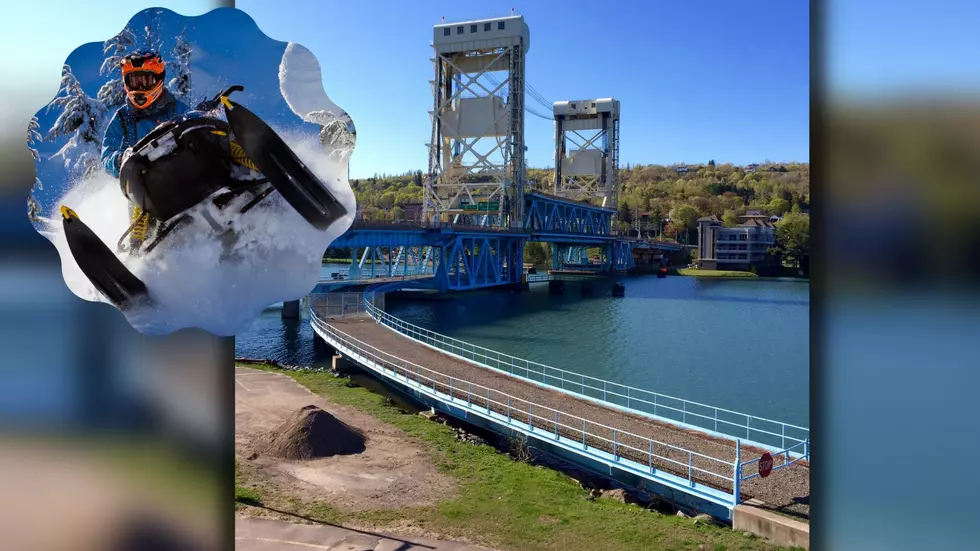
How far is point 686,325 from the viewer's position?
41.9 m

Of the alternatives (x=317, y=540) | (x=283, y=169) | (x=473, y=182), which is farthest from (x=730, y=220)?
(x=283, y=169)

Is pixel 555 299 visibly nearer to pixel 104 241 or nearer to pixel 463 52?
pixel 463 52

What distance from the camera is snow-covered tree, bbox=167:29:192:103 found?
20.4 ft

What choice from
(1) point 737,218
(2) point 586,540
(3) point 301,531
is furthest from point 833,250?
(1) point 737,218

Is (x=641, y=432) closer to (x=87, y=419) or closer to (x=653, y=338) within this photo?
(x=87, y=419)

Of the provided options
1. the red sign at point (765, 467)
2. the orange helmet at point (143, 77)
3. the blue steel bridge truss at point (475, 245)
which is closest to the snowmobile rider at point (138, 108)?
the orange helmet at point (143, 77)

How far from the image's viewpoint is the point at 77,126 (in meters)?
6.09

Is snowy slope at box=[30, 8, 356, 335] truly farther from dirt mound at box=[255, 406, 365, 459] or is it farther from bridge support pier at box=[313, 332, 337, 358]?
bridge support pier at box=[313, 332, 337, 358]

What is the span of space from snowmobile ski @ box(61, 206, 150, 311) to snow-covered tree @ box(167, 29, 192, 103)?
5.27ft

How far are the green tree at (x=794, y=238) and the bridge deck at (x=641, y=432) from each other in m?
45.2

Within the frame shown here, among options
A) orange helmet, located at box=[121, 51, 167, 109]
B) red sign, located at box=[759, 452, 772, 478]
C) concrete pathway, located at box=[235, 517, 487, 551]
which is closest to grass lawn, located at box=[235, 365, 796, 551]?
concrete pathway, located at box=[235, 517, 487, 551]

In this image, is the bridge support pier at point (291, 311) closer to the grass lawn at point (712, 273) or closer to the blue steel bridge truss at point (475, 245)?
the blue steel bridge truss at point (475, 245)

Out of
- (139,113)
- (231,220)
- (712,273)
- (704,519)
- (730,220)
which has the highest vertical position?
(730,220)

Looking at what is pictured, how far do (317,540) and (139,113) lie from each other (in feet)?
20.5
